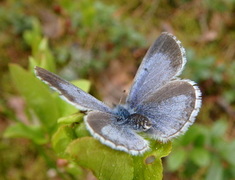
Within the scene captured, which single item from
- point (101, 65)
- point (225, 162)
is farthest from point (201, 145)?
point (101, 65)

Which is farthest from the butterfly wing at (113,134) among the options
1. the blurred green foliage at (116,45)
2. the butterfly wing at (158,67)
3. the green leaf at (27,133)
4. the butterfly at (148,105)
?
the blurred green foliage at (116,45)

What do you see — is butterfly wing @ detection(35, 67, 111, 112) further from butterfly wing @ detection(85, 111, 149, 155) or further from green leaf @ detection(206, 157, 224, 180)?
green leaf @ detection(206, 157, 224, 180)

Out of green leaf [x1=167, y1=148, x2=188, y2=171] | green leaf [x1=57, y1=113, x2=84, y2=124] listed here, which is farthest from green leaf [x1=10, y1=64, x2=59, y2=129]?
green leaf [x1=167, y1=148, x2=188, y2=171]

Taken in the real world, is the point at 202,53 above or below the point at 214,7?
below

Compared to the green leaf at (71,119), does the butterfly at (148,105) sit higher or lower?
higher

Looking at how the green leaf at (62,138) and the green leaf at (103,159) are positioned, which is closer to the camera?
the green leaf at (103,159)

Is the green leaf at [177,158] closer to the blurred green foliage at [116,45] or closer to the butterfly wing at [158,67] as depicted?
the blurred green foliage at [116,45]

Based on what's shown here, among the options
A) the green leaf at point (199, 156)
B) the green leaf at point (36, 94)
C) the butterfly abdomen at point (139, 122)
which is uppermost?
the butterfly abdomen at point (139, 122)

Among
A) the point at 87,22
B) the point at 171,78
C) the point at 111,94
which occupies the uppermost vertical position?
the point at 171,78

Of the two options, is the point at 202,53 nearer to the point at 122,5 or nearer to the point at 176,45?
the point at 122,5
